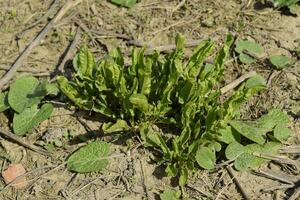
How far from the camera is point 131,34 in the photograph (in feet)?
9.36

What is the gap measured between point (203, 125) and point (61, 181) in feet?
2.23

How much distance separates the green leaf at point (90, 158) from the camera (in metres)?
2.33

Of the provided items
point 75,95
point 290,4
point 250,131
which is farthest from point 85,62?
point 290,4

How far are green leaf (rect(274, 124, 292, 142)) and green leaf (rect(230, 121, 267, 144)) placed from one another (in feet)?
0.19

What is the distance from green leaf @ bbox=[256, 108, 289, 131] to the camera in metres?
2.42

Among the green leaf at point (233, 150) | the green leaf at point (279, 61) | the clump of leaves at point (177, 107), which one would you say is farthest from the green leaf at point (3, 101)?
the green leaf at point (279, 61)

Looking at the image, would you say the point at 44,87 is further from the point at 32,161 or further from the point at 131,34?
the point at 131,34

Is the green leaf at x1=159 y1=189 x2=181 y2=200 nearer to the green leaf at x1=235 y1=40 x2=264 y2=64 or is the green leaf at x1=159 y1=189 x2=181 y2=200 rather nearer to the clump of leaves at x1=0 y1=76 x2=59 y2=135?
the clump of leaves at x1=0 y1=76 x2=59 y2=135

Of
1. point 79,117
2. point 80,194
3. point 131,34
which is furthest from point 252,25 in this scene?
point 80,194

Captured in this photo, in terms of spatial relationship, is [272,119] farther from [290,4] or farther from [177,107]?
[290,4]

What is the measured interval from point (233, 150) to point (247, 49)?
0.65m

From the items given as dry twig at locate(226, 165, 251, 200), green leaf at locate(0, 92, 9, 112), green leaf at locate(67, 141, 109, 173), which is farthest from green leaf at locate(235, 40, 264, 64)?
green leaf at locate(0, 92, 9, 112)

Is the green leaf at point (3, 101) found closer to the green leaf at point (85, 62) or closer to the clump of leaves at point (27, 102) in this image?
the clump of leaves at point (27, 102)

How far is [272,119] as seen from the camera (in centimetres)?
244
